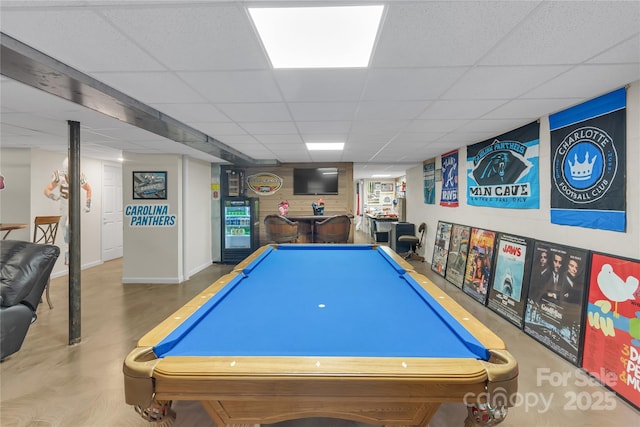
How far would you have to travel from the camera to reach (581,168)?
103 inches

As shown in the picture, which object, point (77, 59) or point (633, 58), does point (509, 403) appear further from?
Answer: point (77, 59)

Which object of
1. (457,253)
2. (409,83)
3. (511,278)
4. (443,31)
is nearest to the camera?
(443,31)

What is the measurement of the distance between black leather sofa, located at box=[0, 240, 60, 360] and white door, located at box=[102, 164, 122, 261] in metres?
4.50

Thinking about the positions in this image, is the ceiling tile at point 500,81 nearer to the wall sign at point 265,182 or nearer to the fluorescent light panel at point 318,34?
the fluorescent light panel at point 318,34

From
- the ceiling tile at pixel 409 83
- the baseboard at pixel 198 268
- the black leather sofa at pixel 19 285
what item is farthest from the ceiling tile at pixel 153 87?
the baseboard at pixel 198 268

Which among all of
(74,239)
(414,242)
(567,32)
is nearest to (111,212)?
(74,239)

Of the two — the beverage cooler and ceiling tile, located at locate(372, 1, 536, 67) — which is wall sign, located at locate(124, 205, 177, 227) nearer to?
the beverage cooler

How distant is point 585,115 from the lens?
2.58m

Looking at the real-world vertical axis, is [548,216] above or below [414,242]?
above

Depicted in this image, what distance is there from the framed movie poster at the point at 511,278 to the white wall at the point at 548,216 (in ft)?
0.53

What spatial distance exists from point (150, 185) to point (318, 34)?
16.1ft

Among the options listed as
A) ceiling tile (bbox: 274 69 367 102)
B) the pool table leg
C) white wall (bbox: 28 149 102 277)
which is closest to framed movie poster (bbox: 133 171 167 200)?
white wall (bbox: 28 149 102 277)

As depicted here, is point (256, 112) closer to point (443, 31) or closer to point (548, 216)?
point (443, 31)

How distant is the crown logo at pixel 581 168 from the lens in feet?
8.32
